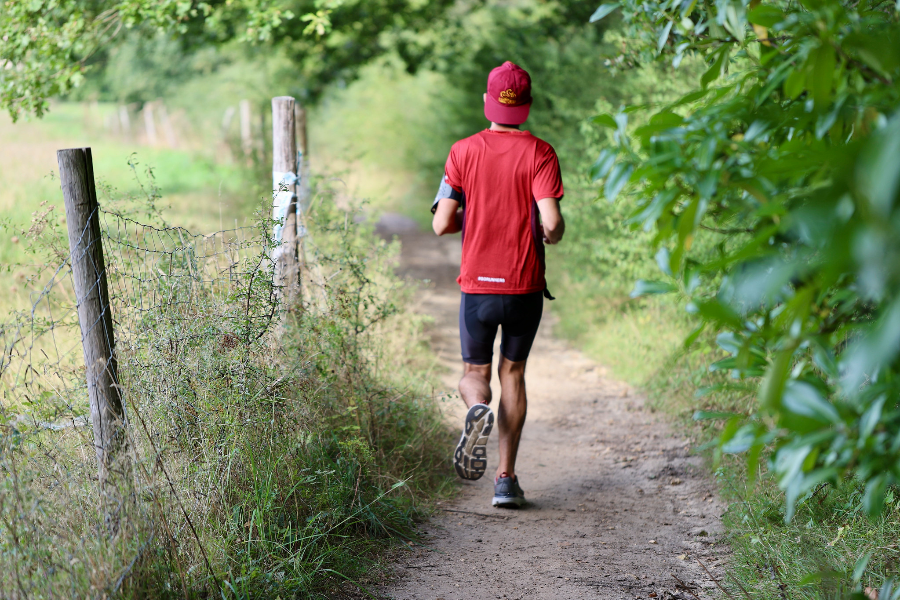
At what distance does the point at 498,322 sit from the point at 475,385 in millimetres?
371

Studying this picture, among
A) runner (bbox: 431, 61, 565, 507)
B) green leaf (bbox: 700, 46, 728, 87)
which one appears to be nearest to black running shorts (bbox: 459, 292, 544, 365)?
runner (bbox: 431, 61, 565, 507)

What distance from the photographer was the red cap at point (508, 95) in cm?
367

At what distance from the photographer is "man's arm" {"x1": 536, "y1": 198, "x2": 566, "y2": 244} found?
11.7ft

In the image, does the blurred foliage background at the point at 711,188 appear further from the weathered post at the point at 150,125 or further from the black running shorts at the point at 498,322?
the weathered post at the point at 150,125

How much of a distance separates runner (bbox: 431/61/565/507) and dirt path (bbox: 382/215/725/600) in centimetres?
47

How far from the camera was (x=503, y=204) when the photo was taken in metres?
3.72

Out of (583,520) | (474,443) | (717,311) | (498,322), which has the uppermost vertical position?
(717,311)

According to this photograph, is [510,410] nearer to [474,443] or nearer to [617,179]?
[474,443]

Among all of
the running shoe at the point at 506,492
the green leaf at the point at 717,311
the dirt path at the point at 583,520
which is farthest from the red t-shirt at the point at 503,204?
the green leaf at the point at 717,311

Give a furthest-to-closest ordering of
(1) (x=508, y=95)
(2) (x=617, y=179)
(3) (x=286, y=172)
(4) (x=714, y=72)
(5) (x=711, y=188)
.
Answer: (3) (x=286, y=172), (1) (x=508, y=95), (4) (x=714, y=72), (2) (x=617, y=179), (5) (x=711, y=188)

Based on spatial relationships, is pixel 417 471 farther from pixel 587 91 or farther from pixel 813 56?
pixel 587 91

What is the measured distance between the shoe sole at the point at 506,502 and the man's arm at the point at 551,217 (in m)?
1.54

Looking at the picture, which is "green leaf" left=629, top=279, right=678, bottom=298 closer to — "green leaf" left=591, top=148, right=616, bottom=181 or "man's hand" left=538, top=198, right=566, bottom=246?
"green leaf" left=591, top=148, right=616, bottom=181

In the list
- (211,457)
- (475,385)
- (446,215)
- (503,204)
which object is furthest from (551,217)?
(211,457)
